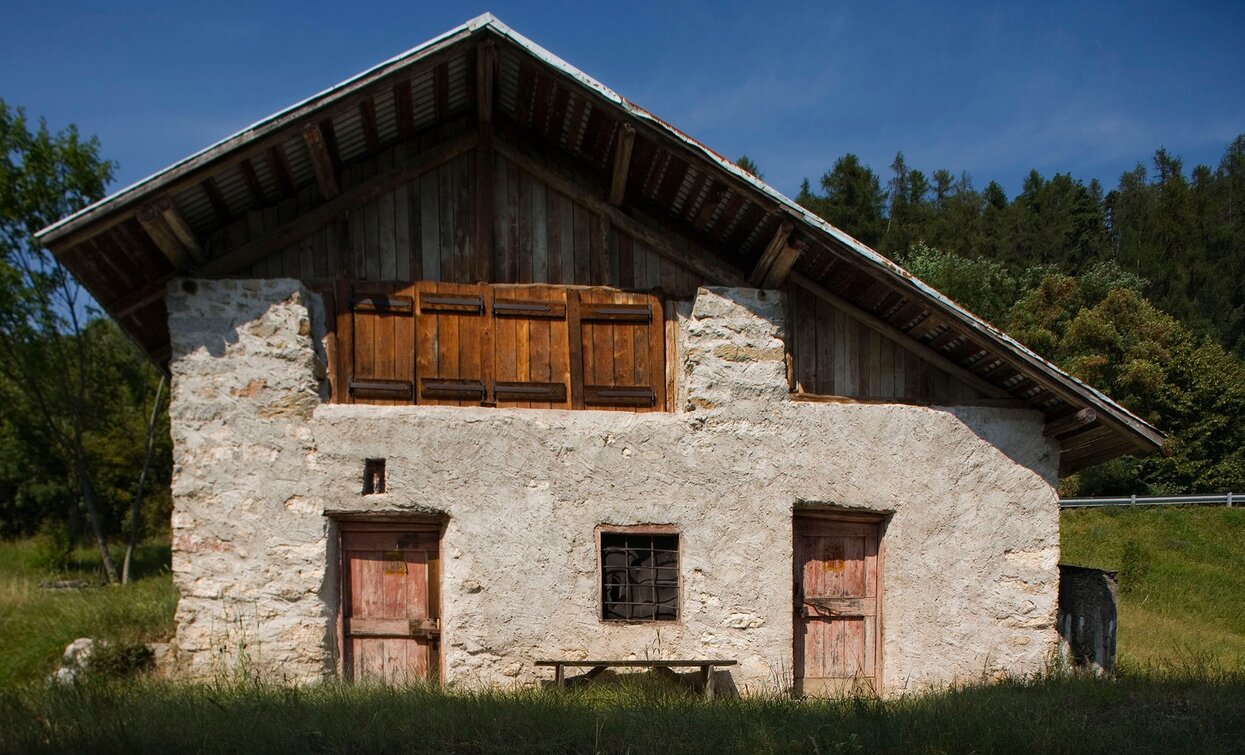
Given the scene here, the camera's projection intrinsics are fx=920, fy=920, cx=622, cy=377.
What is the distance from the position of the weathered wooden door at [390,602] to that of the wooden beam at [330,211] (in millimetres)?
2465

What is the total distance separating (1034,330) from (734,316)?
25.4 meters

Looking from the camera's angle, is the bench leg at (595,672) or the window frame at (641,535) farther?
the window frame at (641,535)

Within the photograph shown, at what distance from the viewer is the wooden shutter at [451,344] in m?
8.09

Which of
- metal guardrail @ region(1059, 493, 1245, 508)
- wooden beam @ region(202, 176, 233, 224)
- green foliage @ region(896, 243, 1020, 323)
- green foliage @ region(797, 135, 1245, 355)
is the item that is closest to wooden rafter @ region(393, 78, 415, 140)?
wooden beam @ region(202, 176, 233, 224)

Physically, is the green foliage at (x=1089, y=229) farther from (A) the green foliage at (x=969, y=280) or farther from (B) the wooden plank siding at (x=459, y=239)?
(B) the wooden plank siding at (x=459, y=239)

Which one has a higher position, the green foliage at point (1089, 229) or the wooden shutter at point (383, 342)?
the green foliage at point (1089, 229)

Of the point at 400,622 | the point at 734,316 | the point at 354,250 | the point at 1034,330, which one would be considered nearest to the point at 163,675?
the point at 400,622

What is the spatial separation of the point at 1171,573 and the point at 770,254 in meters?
16.1

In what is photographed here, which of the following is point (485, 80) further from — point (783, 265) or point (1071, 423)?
point (1071, 423)

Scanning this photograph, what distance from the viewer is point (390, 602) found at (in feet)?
26.2

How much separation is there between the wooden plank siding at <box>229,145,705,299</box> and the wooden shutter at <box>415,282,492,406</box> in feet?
0.59

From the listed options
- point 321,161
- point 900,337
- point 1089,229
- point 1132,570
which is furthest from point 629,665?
point 1089,229

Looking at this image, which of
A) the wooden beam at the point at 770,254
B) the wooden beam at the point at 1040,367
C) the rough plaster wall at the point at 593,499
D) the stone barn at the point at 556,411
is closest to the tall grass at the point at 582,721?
the rough plaster wall at the point at 593,499

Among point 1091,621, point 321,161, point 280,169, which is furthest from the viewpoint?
point 1091,621
